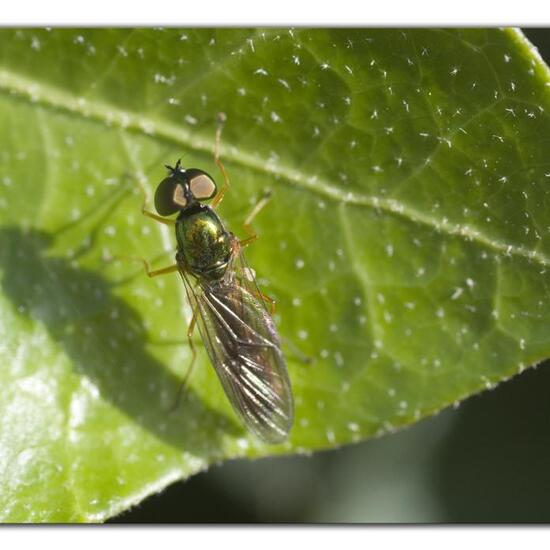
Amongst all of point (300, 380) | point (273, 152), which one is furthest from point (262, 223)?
point (300, 380)

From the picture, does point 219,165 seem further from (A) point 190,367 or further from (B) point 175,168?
(A) point 190,367

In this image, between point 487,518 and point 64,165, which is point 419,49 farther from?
point 487,518

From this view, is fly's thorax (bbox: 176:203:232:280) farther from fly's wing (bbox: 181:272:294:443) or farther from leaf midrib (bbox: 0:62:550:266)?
leaf midrib (bbox: 0:62:550:266)

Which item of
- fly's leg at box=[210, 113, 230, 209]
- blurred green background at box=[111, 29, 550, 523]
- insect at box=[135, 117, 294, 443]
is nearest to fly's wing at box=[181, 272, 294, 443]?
insect at box=[135, 117, 294, 443]

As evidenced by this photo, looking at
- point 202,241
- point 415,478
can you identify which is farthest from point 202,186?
point 415,478

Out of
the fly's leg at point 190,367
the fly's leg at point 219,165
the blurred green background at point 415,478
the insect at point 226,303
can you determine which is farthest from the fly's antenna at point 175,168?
the blurred green background at point 415,478

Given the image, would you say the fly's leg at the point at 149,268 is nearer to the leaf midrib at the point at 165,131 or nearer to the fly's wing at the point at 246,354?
the fly's wing at the point at 246,354

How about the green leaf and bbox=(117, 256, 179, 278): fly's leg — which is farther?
bbox=(117, 256, 179, 278): fly's leg
